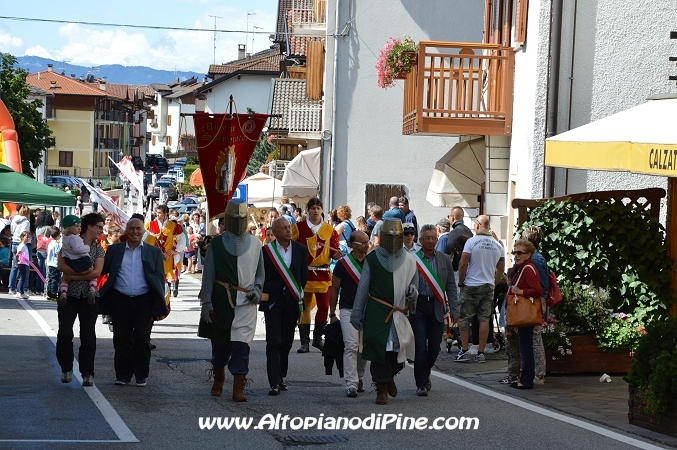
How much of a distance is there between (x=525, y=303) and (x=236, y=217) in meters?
3.06

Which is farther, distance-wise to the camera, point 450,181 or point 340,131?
point 340,131

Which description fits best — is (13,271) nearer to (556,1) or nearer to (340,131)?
(340,131)

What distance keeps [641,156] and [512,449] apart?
3574mm

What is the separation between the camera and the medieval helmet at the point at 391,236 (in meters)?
11.2

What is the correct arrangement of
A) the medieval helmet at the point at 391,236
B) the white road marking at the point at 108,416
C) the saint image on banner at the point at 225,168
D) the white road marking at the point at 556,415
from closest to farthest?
the white road marking at the point at 108,416 → the white road marking at the point at 556,415 → the medieval helmet at the point at 391,236 → the saint image on banner at the point at 225,168

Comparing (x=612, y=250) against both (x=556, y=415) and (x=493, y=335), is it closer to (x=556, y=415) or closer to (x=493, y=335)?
(x=493, y=335)

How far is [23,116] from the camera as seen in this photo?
75.7 metres

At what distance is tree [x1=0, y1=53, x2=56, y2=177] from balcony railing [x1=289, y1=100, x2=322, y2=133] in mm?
37395

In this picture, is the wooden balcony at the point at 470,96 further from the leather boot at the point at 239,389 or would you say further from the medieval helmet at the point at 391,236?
the leather boot at the point at 239,389

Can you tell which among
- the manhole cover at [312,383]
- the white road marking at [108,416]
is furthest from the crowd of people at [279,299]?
the white road marking at [108,416]

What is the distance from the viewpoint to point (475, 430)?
9.69 meters

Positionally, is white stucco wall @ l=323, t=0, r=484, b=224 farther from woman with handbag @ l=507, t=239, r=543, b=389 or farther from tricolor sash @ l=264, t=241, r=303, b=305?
tricolor sash @ l=264, t=241, r=303, b=305

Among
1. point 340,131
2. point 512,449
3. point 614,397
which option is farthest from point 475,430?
point 340,131

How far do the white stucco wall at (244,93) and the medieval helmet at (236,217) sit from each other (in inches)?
2999
